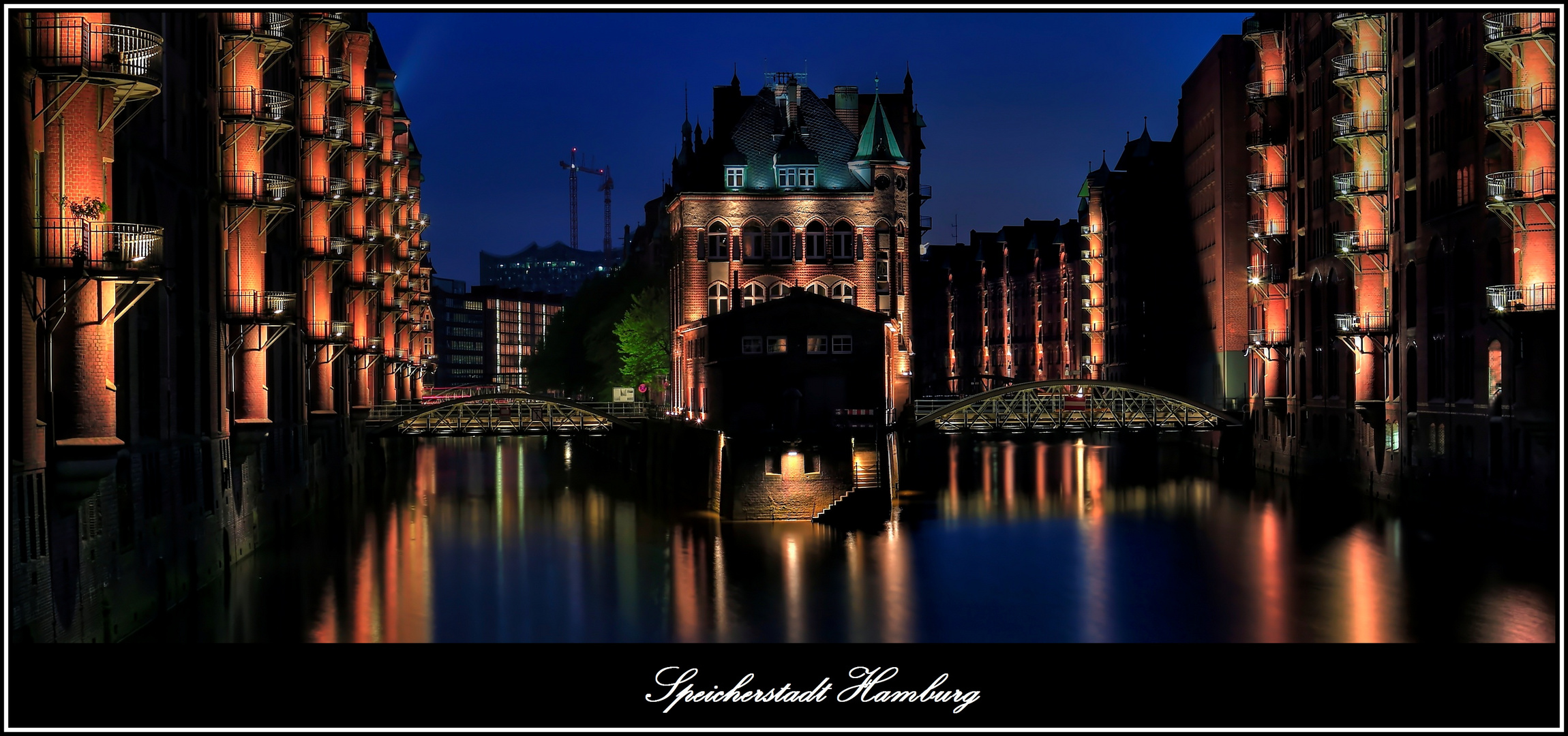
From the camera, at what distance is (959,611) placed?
44.8 meters

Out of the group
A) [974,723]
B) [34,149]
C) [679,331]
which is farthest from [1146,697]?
[679,331]

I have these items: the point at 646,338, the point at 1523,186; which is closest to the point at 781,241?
the point at 646,338

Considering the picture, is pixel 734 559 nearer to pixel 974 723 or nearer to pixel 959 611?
pixel 959 611

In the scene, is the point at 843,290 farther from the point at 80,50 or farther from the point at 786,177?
the point at 80,50

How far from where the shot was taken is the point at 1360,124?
2454 inches

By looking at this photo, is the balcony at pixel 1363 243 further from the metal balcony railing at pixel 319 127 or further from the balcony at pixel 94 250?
the balcony at pixel 94 250

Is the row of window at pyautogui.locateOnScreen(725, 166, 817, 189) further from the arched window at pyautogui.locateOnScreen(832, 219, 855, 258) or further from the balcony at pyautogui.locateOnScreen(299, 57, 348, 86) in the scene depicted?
the balcony at pyautogui.locateOnScreen(299, 57, 348, 86)

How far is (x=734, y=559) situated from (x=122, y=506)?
82.9ft

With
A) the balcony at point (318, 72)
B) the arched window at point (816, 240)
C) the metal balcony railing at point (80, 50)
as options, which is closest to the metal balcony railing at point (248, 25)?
the balcony at point (318, 72)

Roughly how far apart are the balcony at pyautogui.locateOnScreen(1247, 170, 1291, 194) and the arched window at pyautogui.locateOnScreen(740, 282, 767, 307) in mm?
29796

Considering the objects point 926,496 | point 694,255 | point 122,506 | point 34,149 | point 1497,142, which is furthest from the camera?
point 694,255

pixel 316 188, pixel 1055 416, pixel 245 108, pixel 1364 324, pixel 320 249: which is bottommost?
pixel 1055 416

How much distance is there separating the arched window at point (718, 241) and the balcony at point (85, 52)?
60.6m

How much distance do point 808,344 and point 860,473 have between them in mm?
7175
